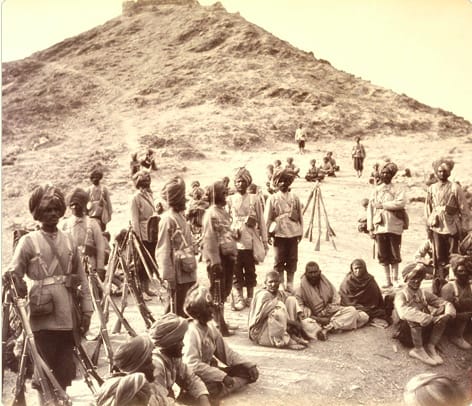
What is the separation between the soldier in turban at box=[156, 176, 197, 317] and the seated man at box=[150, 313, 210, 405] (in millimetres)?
1065

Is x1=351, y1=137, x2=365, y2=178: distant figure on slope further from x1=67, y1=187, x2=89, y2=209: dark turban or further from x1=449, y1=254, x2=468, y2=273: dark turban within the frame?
x1=67, y1=187, x2=89, y2=209: dark turban

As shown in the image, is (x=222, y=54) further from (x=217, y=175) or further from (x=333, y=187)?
(x=333, y=187)

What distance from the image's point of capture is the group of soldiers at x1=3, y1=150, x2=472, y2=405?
12.9 feet

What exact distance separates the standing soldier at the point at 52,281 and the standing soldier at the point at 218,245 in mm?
1457

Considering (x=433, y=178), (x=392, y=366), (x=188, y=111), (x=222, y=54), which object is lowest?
(x=392, y=366)

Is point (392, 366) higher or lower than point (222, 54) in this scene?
lower

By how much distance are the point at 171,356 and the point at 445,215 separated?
3501 mm

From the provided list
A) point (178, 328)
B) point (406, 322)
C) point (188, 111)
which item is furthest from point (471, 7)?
point (188, 111)

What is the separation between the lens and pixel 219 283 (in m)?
5.37

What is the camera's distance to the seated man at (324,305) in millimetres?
5428

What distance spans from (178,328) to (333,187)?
25.4 ft

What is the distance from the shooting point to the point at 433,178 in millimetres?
6891

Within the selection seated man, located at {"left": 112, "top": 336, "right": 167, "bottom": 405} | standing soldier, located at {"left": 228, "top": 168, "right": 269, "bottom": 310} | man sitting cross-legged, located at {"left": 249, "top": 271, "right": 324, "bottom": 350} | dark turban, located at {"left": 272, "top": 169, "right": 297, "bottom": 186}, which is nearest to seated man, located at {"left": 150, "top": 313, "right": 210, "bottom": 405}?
seated man, located at {"left": 112, "top": 336, "right": 167, "bottom": 405}

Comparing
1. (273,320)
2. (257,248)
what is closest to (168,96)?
(257,248)
